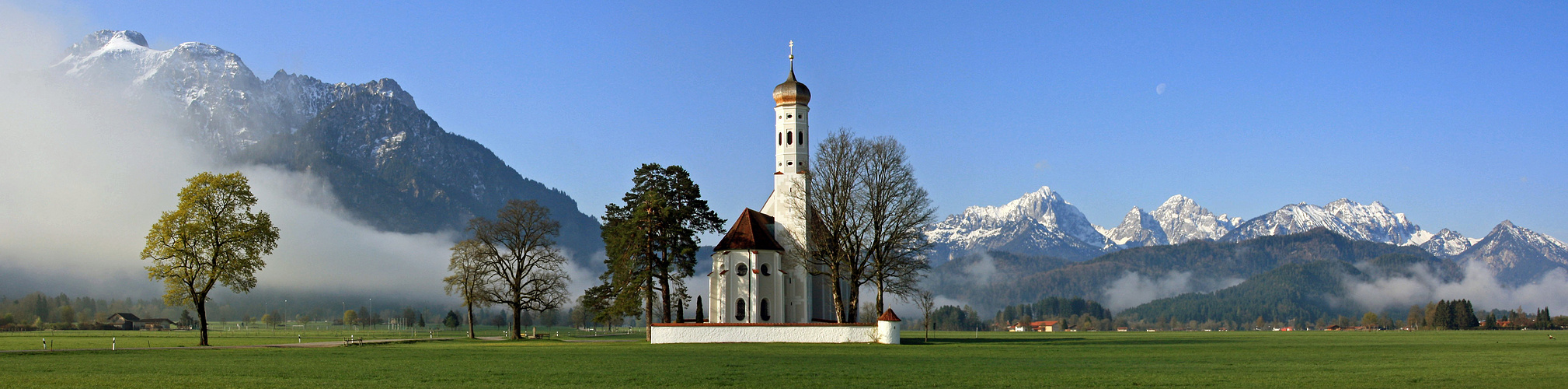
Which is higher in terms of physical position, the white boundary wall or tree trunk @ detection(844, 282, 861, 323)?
tree trunk @ detection(844, 282, 861, 323)

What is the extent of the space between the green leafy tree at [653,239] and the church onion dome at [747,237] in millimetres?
2800

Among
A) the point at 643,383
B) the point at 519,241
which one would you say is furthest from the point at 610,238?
the point at 643,383

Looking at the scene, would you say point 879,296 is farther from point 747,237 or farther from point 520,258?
point 520,258

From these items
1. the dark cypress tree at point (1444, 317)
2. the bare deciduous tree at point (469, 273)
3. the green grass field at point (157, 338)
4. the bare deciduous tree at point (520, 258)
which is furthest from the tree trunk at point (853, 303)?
the dark cypress tree at point (1444, 317)

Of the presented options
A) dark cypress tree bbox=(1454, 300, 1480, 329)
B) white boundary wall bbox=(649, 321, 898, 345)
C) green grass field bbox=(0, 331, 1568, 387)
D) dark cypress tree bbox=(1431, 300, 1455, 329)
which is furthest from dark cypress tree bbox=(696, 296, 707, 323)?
dark cypress tree bbox=(1431, 300, 1455, 329)

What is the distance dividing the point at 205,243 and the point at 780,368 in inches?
1393

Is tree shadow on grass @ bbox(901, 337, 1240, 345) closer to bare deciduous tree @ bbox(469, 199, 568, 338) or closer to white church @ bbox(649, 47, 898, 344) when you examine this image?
white church @ bbox(649, 47, 898, 344)

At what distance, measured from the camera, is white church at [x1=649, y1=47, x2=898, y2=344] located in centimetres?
6919

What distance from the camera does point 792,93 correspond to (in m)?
74.6

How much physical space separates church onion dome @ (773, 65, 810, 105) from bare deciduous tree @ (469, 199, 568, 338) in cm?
1691

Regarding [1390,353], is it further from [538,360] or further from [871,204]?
[538,360]

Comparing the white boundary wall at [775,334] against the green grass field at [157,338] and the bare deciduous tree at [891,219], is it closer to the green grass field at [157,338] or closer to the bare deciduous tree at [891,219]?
the bare deciduous tree at [891,219]

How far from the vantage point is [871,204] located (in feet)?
205

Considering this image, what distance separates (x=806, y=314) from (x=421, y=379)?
45.5 metres
